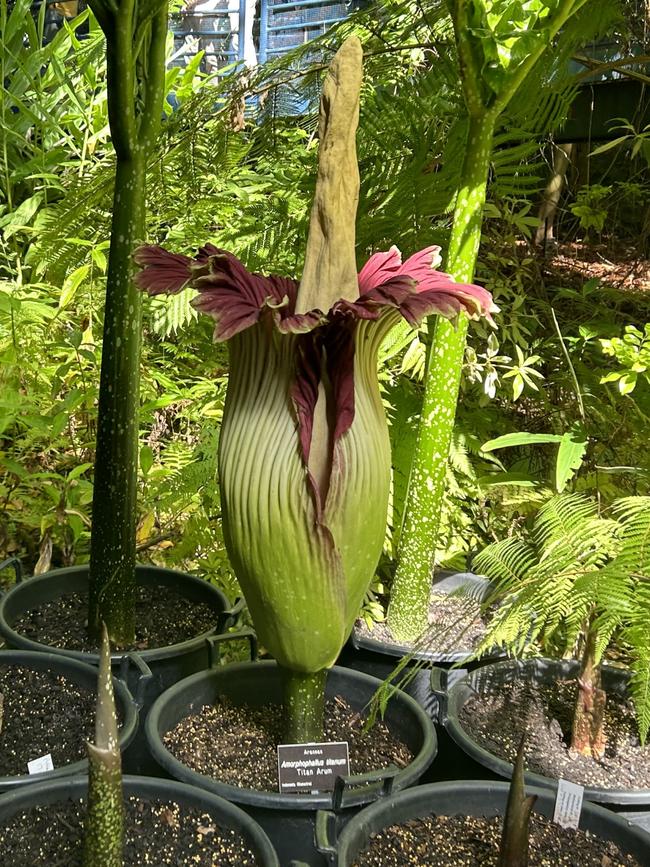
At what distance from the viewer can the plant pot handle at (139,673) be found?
130 centimetres

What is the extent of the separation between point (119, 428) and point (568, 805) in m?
0.89

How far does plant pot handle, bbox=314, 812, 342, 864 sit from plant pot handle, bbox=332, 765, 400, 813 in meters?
0.02

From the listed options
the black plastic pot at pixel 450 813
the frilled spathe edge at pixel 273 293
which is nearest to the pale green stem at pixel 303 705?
the black plastic pot at pixel 450 813

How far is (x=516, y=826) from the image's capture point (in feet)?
2.99

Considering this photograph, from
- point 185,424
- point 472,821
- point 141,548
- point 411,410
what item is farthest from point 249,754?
point 185,424

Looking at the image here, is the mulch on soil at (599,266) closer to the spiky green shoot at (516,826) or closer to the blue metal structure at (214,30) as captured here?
the blue metal structure at (214,30)

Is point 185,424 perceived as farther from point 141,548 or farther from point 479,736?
point 479,736

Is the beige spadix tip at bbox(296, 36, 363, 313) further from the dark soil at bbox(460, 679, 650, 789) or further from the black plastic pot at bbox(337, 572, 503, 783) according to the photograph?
the dark soil at bbox(460, 679, 650, 789)

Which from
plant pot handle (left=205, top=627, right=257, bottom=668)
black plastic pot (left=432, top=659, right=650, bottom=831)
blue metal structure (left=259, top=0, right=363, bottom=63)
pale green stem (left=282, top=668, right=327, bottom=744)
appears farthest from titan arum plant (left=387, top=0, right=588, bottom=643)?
blue metal structure (left=259, top=0, right=363, bottom=63)

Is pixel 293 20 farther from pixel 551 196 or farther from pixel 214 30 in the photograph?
pixel 551 196

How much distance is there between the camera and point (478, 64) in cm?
139

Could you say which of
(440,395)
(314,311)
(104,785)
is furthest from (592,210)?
(104,785)

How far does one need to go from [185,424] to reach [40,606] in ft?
3.43

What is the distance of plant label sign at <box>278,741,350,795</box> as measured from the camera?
3.67 ft
